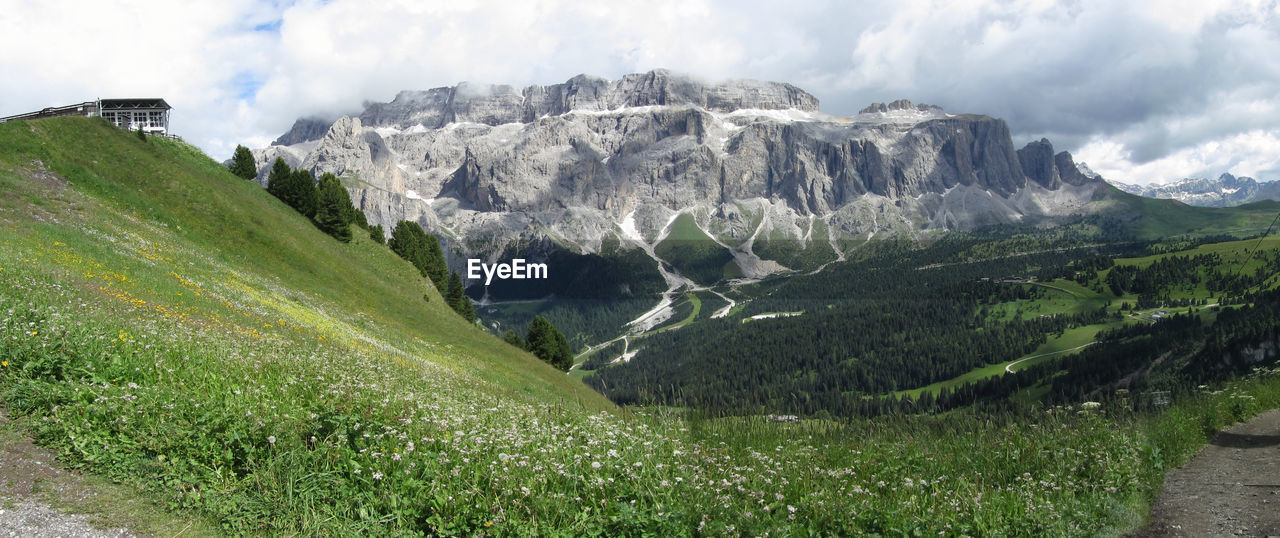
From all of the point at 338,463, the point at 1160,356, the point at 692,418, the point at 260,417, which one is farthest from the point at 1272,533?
the point at 1160,356

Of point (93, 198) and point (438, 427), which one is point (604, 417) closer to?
point (438, 427)

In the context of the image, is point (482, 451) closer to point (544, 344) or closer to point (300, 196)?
point (300, 196)

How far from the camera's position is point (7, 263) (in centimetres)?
1772

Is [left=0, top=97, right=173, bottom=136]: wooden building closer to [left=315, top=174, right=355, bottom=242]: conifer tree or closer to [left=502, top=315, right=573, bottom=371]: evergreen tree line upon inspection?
[left=315, top=174, right=355, bottom=242]: conifer tree

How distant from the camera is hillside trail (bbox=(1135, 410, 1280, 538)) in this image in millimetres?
7832

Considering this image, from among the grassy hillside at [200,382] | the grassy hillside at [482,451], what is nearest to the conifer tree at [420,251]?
the grassy hillside at [200,382]

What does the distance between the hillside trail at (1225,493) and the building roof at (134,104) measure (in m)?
115

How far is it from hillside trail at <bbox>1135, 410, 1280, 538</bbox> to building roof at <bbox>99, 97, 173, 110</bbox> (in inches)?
4527

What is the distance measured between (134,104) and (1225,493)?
390 feet

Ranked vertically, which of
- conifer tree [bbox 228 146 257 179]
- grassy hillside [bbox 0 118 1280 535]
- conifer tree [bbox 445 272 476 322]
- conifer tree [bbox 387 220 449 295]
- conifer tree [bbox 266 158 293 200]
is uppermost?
conifer tree [bbox 228 146 257 179]

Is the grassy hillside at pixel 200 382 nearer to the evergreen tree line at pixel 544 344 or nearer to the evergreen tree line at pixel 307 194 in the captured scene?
the evergreen tree line at pixel 307 194

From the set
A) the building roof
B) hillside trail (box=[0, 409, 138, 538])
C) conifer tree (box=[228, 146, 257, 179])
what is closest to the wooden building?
the building roof

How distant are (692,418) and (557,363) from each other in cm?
7286

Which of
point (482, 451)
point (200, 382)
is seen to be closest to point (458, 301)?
point (200, 382)
